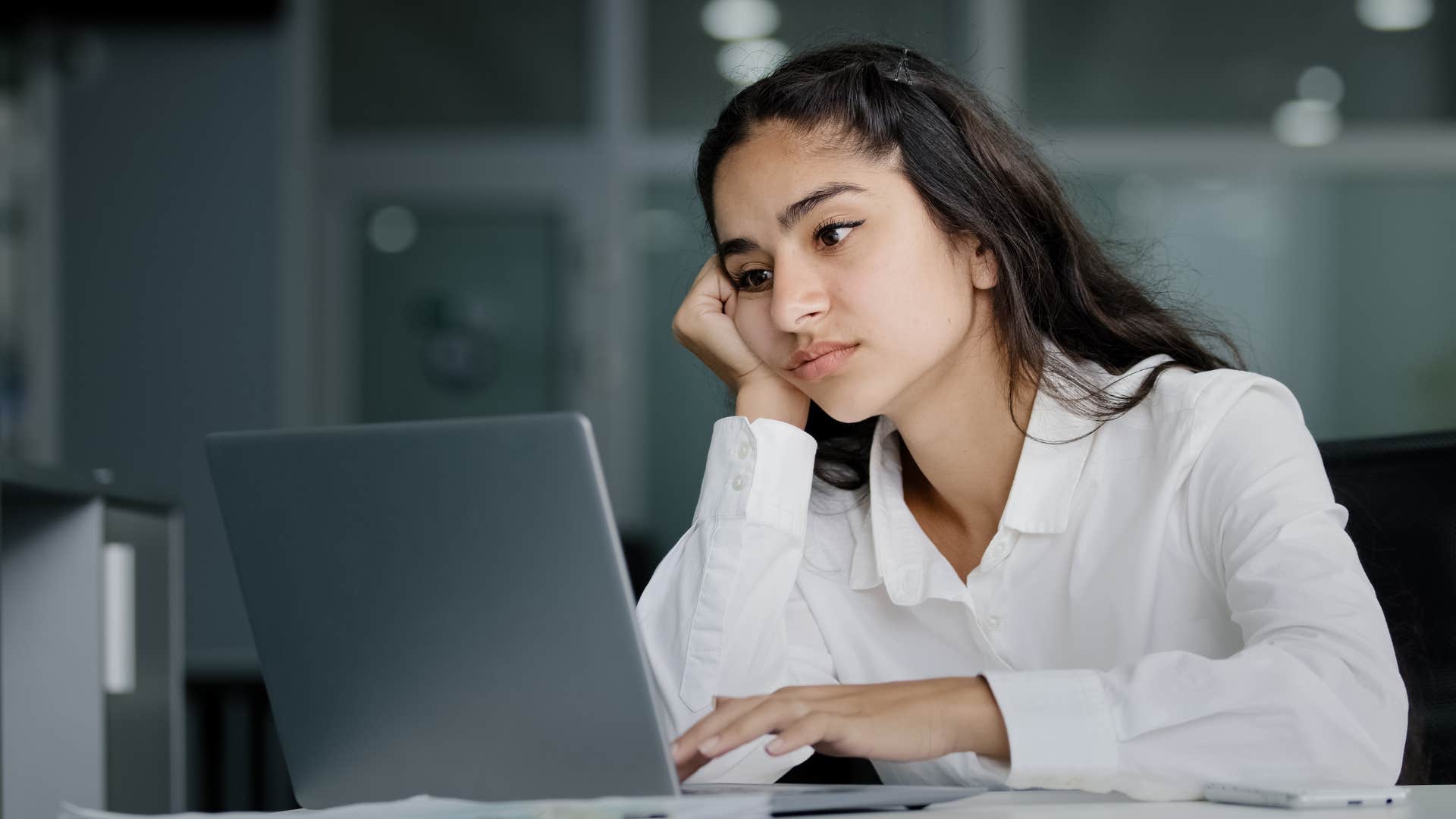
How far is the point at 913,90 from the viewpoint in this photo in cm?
151

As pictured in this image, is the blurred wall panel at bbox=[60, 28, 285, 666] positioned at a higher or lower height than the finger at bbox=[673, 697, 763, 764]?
higher

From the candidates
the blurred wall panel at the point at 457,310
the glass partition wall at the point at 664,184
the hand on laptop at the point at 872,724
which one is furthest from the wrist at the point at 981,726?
the blurred wall panel at the point at 457,310

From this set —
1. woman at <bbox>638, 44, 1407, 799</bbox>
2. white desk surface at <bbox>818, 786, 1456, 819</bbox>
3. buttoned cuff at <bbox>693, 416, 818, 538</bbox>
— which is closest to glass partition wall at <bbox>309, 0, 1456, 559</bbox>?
woman at <bbox>638, 44, 1407, 799</bbox>

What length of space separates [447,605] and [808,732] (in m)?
0.25

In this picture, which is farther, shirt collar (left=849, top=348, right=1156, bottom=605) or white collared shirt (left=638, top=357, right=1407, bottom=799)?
shirt collar (left=849, top=348, right=1156, bottom=605)

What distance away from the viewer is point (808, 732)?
36.4 inches

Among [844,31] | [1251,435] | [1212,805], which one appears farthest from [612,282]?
[1212,805]

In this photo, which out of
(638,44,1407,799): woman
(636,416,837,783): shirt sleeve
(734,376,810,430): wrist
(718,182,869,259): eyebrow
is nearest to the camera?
(638,44,1407,799): woman

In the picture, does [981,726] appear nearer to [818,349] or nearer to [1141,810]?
[1141,810]

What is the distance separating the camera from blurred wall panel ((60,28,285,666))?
4.68 m

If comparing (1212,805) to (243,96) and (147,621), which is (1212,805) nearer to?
(147,621)

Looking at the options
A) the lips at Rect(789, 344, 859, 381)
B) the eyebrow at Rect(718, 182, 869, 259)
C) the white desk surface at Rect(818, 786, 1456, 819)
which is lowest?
the white desk surface at Rect(818, 786, 1456, 819)

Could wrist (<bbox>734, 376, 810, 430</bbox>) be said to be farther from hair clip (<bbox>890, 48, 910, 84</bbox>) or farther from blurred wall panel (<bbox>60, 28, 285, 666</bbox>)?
blurred wall panel (<bbox>60, 28, 285, 666</bbox>)

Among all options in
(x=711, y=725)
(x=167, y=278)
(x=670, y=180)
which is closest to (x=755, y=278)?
(x=711, y=725)
